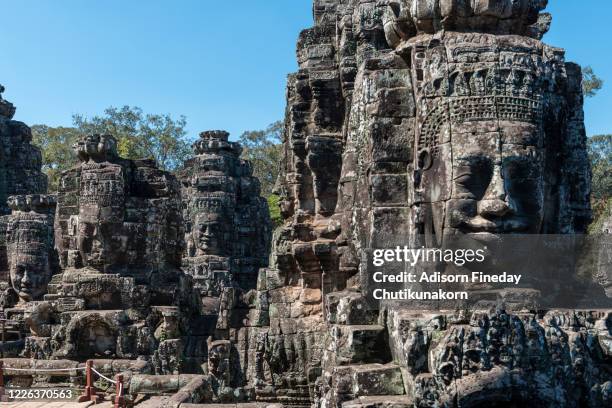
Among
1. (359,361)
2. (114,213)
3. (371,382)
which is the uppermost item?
(114,213)

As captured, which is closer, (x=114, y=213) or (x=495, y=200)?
(x=495, y=200)

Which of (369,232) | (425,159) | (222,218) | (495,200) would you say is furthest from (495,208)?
(222,218)

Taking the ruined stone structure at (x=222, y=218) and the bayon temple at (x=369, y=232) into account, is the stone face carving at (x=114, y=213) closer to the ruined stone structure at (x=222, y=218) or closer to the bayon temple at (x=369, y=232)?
the bayon temple at (x=369, y=232)

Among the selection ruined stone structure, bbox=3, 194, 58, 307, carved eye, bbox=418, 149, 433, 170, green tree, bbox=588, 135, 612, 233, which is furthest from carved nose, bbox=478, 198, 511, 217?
green tree, bbox=588, 135, 612, 233

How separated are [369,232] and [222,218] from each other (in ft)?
59.9

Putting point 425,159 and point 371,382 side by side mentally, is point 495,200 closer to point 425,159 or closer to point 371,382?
point 425,159

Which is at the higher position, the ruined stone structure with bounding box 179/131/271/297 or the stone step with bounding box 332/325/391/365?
the ruined stone structure with bounding box 179/131/271/297

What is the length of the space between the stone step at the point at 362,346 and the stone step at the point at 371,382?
10.6 inches

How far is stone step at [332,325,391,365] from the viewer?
6.06 metres

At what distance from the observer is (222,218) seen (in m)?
24.7

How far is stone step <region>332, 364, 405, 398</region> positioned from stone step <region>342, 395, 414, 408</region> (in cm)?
10

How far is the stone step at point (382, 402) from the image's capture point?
17.7 ft

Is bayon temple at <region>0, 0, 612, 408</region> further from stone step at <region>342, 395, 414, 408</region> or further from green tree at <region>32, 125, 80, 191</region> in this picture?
green tree at <region>32, 125, 80, 191</region>

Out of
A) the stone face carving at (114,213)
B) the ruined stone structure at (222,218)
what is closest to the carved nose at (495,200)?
the stone face carving at (114,213)
